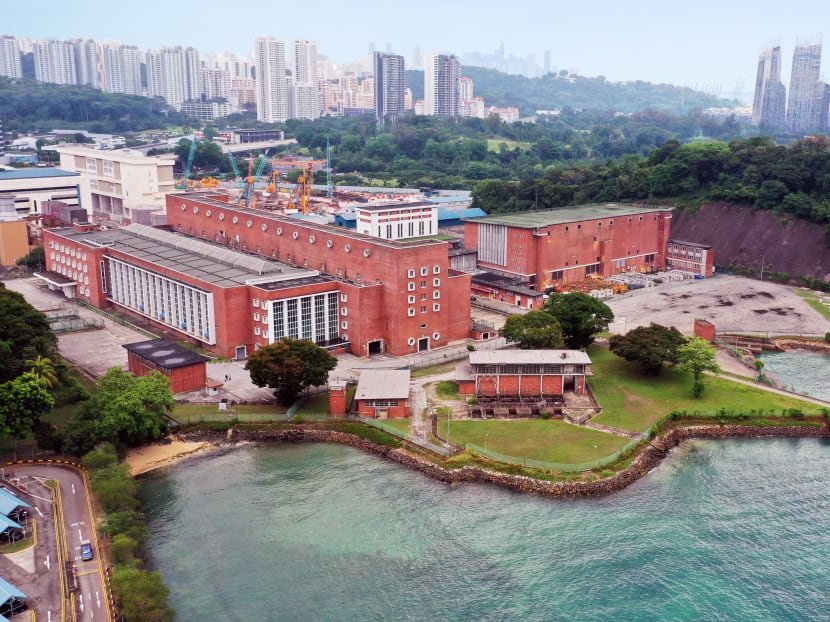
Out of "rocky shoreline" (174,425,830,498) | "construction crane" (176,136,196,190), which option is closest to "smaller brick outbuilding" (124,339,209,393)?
"rocky shoreline" (174,425,830,498)

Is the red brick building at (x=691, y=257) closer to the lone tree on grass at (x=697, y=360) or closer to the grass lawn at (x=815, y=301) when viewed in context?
the grass lawn at (x=815, y=301)

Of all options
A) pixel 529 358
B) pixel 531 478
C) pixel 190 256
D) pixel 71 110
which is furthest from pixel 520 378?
pixel 71 110

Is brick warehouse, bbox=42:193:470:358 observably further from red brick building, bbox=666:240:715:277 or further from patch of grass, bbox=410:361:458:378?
red brick building, bbox=666:240:715:277

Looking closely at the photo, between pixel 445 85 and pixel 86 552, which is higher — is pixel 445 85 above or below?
above

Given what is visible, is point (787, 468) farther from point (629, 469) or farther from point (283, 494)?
point (283, 494)

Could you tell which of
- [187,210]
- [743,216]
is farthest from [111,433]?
[743,216]

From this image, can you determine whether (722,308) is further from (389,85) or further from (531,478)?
(389,85)

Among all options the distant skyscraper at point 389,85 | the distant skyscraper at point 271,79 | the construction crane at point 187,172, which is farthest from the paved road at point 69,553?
the distant skyscraper at point 389,85
